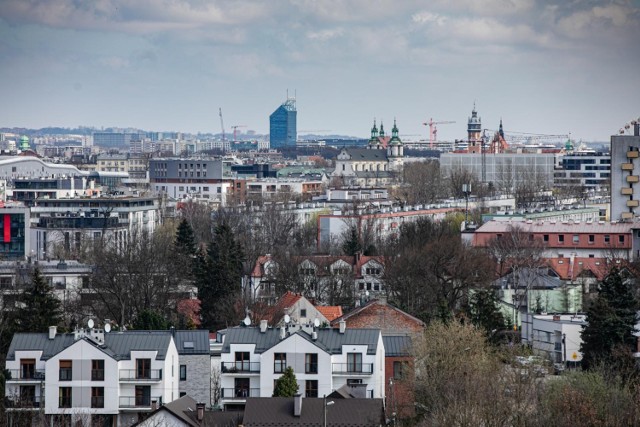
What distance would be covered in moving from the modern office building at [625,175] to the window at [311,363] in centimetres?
3603

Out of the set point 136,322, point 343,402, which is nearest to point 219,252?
point 136,322

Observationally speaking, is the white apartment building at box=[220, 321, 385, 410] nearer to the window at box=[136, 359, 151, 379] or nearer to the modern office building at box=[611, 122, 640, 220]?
the window at box=[136, 359, 151, 379]

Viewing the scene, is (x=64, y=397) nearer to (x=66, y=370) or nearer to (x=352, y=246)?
(x=66, y=370)

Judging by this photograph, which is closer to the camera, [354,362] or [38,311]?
[354,362]

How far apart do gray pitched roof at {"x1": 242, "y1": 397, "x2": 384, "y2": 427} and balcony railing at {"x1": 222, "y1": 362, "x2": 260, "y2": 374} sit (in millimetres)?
3227

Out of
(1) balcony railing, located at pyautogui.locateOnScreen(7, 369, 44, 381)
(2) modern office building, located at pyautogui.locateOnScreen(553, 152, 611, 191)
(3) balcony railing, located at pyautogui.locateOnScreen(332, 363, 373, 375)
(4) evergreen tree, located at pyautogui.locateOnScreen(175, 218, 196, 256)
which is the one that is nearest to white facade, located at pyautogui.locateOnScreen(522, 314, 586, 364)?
(3) balcony railing, located at pyautogui.locateOnScreen(332, 363, 373, 375)

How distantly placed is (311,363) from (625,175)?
37108 millimetres

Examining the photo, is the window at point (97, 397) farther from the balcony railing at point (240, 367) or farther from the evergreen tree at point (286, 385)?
the evergreen tree at point (286, 385)

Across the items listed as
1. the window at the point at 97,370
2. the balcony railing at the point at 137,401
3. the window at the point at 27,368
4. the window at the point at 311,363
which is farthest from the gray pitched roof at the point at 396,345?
the window at the point at 27,368

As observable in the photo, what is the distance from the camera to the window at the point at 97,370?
29875 mm

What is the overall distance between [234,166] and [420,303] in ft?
328

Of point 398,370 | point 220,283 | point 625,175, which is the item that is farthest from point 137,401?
point 625,175

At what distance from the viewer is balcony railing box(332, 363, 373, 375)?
101ft

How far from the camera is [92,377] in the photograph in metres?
29.9
